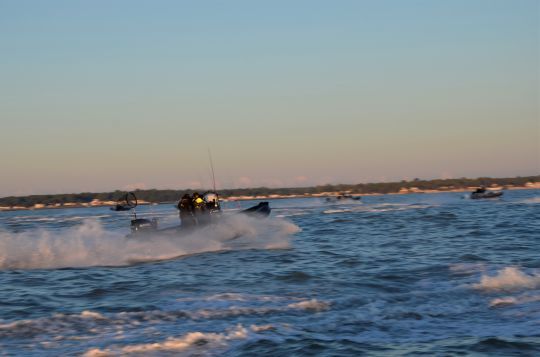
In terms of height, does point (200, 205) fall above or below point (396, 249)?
above

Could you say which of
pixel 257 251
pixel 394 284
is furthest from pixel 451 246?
pixel 394 284

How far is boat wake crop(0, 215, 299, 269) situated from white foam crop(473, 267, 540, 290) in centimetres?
1195

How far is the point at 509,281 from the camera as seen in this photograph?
14.8m

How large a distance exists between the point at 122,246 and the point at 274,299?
13854 mm

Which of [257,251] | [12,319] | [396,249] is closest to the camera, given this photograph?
[12,319]

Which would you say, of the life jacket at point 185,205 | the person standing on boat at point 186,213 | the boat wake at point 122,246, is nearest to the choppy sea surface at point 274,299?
the boat wake at point 122,246

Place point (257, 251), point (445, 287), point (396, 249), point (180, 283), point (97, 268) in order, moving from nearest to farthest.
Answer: point (445, 287) → point (180, 283) → point (97, 268) → point (396, 249) → point (257, 251)

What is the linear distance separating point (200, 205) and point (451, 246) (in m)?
10.8

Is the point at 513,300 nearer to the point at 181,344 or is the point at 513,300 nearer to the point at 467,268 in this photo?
the point at 467,268

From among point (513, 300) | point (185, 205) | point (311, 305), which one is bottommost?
point (513, 300)

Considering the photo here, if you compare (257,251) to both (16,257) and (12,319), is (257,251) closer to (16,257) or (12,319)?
(16,257)

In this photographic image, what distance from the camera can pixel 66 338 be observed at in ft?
35.4

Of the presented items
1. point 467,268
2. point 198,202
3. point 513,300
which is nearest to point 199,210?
point 198,202

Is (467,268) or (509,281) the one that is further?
(467,268)
